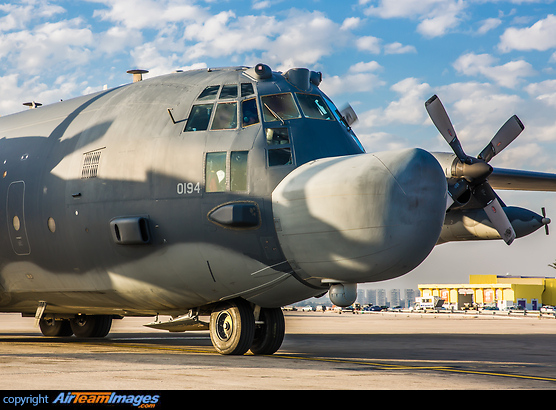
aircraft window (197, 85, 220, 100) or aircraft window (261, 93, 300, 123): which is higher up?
aircraft window (197, 85, 220, 100)

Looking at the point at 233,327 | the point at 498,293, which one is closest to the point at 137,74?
the point at 233,327

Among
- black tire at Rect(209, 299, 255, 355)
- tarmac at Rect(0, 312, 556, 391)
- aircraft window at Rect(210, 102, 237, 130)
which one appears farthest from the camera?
black tire at Rect(209, 299, 255, 355)

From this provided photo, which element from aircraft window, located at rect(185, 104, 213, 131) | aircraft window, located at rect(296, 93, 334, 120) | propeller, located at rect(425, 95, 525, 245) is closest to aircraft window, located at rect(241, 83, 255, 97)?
aircraft window, located at rect(185, 104, 213, 131)

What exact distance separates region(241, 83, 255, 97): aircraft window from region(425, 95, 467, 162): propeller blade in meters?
7.46

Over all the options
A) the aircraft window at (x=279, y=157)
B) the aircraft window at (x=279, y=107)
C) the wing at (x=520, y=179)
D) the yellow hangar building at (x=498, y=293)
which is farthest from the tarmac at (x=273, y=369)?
the yellow hangar building at (x=498, y=293)

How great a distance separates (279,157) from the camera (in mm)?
12633

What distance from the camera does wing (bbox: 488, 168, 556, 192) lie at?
22.6 metres

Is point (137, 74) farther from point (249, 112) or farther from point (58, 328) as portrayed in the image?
point (58, 328)

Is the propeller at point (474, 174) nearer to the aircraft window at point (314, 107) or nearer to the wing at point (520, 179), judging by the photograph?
the wing at point (520, 179)

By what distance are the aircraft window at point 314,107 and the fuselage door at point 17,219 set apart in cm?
688

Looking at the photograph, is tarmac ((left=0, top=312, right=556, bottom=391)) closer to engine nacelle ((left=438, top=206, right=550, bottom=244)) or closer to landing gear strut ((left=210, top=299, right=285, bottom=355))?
landing gear strut ((left=210, top=299, right=285, bottom=355))
